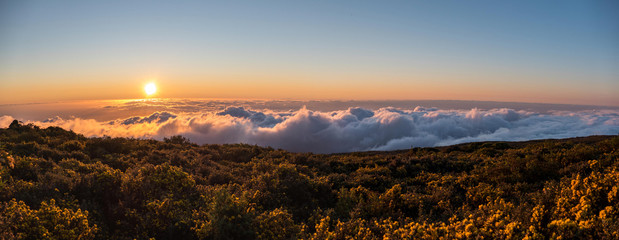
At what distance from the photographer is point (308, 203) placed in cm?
953

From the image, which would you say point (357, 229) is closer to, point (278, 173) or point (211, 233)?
point (211, 233)

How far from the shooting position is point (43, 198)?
24.8 ft

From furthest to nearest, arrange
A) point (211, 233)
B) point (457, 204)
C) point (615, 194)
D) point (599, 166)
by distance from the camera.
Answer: point (599, 166)
point (457, 204)
point (211, 233)
point (615, 194)

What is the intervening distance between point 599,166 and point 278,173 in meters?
10.9

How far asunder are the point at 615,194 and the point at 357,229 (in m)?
4.65

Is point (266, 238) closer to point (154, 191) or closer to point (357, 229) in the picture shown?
point (357, 229)

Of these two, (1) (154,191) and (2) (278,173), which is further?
(2) (278,173)

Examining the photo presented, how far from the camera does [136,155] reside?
16.2 m

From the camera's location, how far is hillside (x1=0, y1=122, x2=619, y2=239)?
4949 mm

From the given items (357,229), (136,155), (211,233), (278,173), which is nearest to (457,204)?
(357,229)

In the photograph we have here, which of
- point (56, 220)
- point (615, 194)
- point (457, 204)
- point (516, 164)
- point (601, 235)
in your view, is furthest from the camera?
point (516, 164)

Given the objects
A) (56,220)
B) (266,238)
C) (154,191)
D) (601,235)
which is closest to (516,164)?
(601,235)

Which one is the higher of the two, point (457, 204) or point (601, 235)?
point (601, 235)

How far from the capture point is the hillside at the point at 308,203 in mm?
4949
